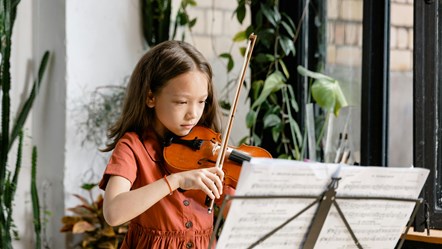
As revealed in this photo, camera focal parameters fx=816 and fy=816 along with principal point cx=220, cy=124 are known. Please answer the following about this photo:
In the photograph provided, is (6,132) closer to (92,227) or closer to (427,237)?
(92,227)

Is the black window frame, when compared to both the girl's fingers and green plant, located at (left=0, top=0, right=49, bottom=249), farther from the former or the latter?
green plant, located at (left=0, top=0, right=49, bottom=249)

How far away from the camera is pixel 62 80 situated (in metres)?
3.60

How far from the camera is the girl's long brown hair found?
2238mm

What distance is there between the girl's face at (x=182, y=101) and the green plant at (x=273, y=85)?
3.86 ft

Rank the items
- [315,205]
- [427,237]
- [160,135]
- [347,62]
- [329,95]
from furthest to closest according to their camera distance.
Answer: [347,62] → [329,95] → [427,237] → [160,135] → [315,205]

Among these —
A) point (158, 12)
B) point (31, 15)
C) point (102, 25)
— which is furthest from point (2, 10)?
point (158, 12)

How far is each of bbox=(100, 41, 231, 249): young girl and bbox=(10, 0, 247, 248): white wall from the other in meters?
1.34

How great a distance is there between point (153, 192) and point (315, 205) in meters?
0.41

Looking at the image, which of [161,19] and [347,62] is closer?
[347,62]

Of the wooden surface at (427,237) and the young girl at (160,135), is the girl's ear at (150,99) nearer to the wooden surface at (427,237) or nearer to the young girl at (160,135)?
the young girl at (160,135)

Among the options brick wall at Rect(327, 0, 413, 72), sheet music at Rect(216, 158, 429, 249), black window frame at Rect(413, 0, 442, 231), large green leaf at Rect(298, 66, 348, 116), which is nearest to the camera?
sheet music at Rect(216, 158, 429, 249)

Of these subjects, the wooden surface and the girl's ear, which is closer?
the girl's ear

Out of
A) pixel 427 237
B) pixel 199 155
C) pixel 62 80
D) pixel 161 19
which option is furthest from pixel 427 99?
pixel 62 80

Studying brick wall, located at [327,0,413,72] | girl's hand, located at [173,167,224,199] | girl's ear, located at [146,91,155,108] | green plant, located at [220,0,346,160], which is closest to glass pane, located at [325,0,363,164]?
brick wall, located at [327,0,413,72]
